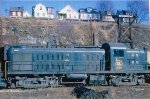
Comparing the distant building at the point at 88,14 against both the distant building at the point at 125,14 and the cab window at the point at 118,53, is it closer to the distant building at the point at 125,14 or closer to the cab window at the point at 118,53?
the distant building at the point at 125,14

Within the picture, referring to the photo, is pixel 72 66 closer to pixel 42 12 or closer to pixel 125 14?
pixel 125 14

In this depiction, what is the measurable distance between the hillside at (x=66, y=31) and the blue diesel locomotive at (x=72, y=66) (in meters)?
26.7

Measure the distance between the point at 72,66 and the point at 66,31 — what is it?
3745cm

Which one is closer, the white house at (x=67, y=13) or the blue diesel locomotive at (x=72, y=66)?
the blue diesel locomotive at (x=72, y=66)

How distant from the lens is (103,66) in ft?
75.9

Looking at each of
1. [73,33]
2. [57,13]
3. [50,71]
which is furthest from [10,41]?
[57,13]

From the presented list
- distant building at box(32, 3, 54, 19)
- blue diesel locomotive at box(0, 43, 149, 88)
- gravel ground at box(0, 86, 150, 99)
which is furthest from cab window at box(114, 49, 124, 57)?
distant building at box(32, 3, 54, 19)

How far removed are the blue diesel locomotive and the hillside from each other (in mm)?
26699

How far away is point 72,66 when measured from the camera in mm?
22562

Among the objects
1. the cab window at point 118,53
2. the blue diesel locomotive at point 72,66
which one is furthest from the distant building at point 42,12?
the cab window at point 118,53

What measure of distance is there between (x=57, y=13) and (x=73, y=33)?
29.4 meters

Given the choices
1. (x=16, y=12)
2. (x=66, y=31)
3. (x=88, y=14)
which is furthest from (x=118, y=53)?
(x=88, y=14)

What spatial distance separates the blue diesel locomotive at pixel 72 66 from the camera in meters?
21.4

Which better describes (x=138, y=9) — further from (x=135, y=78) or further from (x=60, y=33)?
(x=135, y=78)
